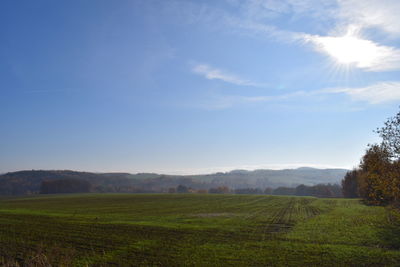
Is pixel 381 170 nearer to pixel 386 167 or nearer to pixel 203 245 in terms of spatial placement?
pixel 386 167

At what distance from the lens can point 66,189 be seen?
551 feet

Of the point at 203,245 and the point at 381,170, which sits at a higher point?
the point at 381,170

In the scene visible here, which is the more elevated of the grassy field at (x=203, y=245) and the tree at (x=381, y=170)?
the tree at (x=381, y=170)

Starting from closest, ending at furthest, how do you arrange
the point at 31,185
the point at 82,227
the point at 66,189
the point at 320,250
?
1. the point at 320,250
2. the point at 82,227
3. the point at 66,189
4. the point at 31,185

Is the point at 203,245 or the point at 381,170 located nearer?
the point at 203,245

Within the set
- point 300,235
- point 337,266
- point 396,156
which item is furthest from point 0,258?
point 396,156

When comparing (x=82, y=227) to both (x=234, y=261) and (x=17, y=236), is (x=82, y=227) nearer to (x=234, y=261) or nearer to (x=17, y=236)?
(x=17, y=236)

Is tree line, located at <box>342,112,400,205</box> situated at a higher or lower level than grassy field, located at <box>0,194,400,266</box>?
higher

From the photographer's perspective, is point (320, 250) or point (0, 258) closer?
point (0, 258)

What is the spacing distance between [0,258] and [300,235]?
25352 mm

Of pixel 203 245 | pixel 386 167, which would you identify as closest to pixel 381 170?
pixel 386 167

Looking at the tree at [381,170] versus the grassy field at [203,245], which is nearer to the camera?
the grassy field at [203,245]

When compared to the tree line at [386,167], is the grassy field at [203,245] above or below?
below

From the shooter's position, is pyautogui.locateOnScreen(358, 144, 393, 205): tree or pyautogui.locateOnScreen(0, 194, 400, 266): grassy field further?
pyautogui.locateOnScreen(358, 144, 393, 205): tree
